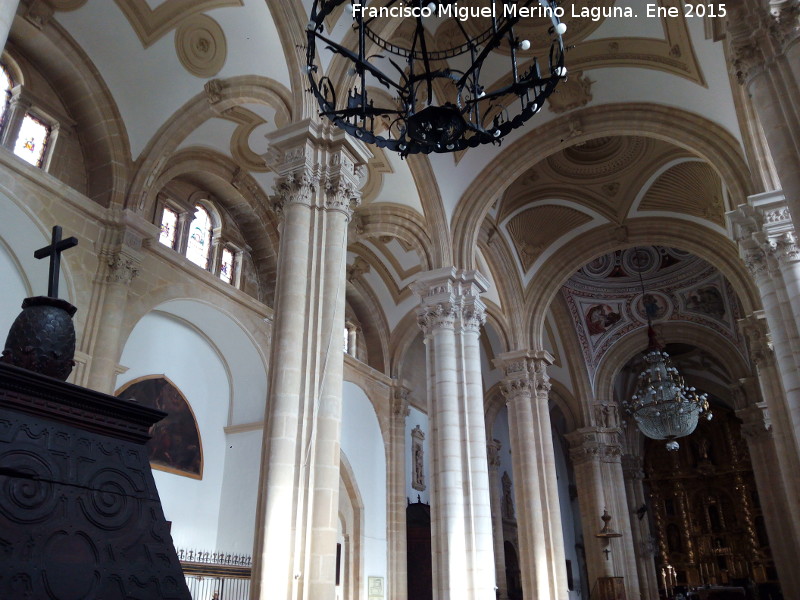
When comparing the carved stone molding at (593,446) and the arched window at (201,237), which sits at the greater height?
the arched window at (201,237)

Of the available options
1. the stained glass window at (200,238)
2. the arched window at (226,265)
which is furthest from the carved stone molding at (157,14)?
the arched window at (226,265)

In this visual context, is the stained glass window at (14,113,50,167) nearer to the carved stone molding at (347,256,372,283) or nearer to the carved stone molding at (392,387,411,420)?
the carved stone molding at (347,256,372,283)

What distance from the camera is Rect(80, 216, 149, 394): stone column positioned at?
376 inches

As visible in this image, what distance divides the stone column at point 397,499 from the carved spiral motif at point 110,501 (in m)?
14.2

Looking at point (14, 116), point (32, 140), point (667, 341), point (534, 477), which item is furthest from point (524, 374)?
point (14, 116)

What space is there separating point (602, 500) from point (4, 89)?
17.7m

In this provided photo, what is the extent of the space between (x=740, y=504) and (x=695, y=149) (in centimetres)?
1955

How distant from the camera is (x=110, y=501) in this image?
6.31 ft

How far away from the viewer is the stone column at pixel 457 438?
9461 mm

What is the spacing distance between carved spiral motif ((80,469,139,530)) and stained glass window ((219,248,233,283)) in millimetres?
11452

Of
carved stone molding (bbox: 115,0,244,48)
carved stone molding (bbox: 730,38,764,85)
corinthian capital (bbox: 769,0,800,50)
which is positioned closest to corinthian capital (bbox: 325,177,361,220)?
carved stone molding (bbox: 115,0,244,48)

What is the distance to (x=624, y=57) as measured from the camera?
11.1 m

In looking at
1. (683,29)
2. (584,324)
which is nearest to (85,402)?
(683,29)

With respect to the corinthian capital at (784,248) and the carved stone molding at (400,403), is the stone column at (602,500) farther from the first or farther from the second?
the corinthian capital at (784,248)
